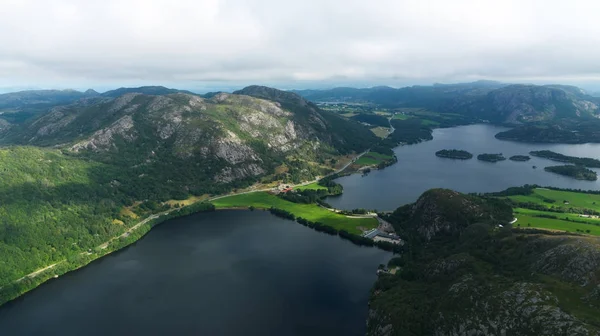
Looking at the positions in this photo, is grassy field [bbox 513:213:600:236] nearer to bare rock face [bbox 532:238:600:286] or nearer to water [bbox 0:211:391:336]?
bare rock face [bbox 532:238:600:286]

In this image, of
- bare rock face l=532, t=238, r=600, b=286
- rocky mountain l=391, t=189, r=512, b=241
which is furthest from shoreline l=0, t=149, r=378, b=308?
bare rock face l=532, t=238, r=600, b=286

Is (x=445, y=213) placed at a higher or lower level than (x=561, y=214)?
higher

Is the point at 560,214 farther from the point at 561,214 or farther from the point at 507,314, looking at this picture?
the point at 507,314

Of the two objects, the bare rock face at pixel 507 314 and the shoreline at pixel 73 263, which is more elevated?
the bare rock face at pixel 507 314

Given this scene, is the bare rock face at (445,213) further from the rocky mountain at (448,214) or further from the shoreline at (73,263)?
the shoreline at (73,263)

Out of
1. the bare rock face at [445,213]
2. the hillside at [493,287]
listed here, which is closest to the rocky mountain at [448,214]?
the bare rock face at [445,213]

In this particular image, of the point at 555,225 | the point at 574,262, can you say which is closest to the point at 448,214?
the point at 555,225
